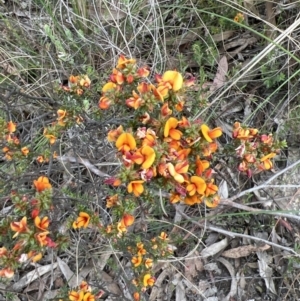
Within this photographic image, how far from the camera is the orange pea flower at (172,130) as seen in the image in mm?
1306

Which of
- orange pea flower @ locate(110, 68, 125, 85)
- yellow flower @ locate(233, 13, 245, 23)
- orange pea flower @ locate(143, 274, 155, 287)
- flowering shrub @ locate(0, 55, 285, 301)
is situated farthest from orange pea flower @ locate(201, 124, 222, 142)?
yellow flower @ locate(233, 13, 245, 23)

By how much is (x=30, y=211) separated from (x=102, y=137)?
533 mm

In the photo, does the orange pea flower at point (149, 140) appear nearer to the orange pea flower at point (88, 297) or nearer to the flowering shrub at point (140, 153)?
the flowering shrub at point (140, 153)

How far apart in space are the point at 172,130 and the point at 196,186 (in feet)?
0.54

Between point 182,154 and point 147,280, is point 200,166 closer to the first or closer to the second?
point 182,154

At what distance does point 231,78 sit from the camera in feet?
6.81

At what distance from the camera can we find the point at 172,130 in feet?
4.36

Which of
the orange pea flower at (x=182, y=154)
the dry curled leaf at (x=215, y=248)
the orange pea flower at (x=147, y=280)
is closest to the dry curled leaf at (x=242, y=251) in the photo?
the dry curled leaf at (x=215, y=248)

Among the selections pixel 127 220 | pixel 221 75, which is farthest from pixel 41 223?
pixel 221 75

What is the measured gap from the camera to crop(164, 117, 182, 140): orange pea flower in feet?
4.28

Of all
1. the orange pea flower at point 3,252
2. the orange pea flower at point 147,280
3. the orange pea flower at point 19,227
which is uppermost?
the orange pea flower at point 19,227

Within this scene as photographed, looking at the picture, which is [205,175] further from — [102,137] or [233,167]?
[233,167]

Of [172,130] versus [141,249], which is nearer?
[172,130]

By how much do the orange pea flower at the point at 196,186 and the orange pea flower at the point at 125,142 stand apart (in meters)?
0.20
